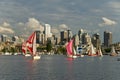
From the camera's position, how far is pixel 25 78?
84375mm

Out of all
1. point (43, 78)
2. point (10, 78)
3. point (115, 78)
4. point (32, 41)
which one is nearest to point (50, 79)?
point (43, 78)

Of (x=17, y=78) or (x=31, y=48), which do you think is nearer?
(x=17, y=78)

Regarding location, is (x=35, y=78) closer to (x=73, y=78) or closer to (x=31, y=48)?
(x=73, y=78)

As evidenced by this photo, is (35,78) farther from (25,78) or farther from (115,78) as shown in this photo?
(115,78)

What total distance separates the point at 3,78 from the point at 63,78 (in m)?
13.8

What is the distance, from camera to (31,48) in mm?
173250

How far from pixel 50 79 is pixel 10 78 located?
9.29 m

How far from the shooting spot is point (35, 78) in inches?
3344

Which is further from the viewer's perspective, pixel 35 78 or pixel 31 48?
pixel 31 48

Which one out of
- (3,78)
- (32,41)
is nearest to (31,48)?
(32,41)

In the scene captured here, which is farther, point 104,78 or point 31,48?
point 31,48

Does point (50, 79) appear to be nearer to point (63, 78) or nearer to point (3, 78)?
point (63, 78)

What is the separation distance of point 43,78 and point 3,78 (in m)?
9.17

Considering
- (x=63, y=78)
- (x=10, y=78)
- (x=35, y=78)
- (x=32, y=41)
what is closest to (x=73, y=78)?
(x=63, y=78)
